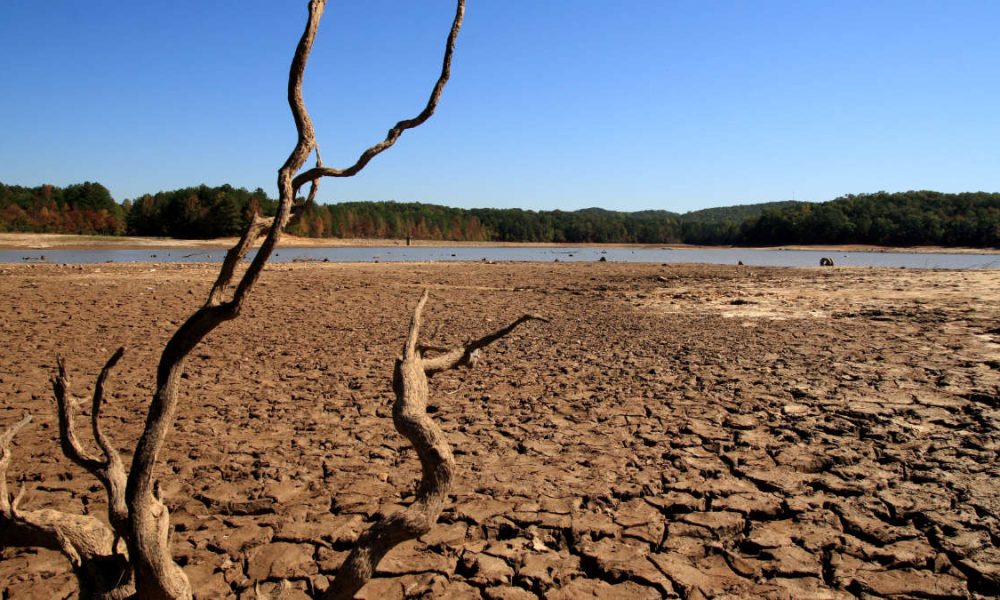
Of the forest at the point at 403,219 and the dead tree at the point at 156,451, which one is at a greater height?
the forest at the point at 403,219

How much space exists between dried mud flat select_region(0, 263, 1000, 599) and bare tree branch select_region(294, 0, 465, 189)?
6.16 ft

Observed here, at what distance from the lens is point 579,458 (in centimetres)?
428

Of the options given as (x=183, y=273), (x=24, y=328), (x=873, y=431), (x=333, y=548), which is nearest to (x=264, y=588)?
(x=333, y=548)

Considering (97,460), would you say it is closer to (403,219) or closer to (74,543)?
(74,543)

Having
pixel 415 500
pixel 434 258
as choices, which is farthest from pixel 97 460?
pixel 434 258

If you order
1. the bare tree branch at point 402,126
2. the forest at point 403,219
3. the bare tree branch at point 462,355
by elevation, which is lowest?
the bare tree branch at point 462,355

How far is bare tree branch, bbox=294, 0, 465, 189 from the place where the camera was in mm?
1581

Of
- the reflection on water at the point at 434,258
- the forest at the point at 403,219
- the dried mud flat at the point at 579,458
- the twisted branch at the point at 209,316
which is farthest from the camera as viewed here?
the forest at the point at 403,219

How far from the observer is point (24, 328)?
8508 mm

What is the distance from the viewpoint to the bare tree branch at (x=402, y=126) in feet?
5.19

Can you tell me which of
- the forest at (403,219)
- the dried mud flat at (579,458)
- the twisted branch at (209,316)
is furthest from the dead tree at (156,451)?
the forest at (403,219)

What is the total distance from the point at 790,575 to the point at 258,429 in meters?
3.76

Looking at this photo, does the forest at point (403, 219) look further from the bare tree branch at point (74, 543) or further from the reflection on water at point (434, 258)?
the bare tree branch at point (74, 543)

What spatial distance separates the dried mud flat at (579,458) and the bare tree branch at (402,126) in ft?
6.16
